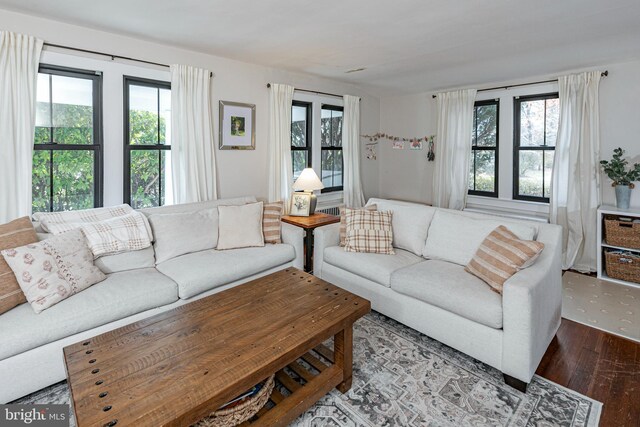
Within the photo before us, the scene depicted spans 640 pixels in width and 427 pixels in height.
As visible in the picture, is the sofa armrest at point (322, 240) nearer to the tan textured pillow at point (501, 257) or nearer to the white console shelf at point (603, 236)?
the tan textured pillow at point (501, 257)

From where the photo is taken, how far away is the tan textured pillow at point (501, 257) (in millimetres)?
2201

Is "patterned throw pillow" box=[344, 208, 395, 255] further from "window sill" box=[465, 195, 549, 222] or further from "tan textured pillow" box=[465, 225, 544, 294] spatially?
"window sill" box=[465, 195, 549, 222]

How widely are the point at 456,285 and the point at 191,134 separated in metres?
2.79

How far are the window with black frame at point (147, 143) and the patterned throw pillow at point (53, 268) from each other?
106 cm

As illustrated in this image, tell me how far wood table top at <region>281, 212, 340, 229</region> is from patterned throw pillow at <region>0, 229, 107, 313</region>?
186cm

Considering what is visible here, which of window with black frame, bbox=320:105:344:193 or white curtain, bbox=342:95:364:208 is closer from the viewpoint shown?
window with black frame, bbox=320:105:344:193

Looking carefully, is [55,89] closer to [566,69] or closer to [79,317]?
[79,317]

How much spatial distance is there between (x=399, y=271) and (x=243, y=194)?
7.16 ft

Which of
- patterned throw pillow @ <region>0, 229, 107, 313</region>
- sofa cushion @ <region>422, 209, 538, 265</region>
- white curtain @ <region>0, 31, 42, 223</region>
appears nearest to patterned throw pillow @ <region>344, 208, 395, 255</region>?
sofa cushion @ <region>422, 209, 538, 265</region>

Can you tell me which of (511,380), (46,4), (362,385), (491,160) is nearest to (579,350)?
(511,380)

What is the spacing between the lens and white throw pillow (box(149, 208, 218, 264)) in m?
2.88

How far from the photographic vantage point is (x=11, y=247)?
2.12 metres

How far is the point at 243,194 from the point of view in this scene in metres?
4.09

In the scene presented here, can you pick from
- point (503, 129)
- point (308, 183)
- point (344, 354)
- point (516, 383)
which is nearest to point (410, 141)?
point (503, 129)
